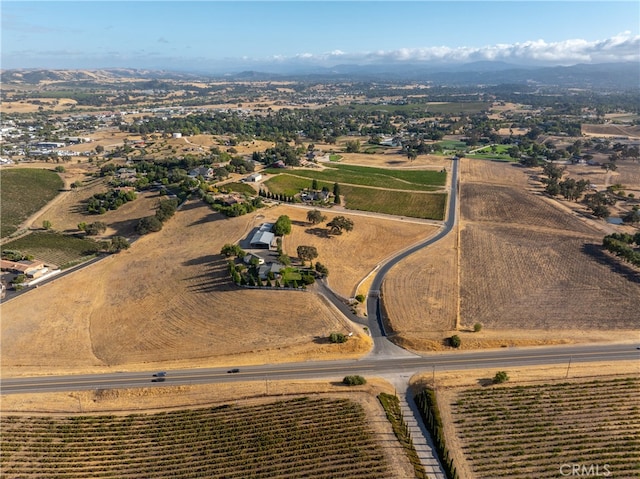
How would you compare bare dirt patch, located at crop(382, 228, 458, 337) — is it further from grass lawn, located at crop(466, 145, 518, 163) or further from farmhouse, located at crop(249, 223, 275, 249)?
grass lawn, located at crop(466, 145, 518, 163)

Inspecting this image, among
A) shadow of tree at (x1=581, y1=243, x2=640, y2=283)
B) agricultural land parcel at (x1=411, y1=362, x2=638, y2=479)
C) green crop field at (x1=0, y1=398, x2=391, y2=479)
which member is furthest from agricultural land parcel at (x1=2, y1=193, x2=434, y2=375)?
shadow of tree at (x1=581, y1=243, x2=640, y2=283)

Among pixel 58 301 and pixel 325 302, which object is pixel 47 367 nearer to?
pixel 58 301

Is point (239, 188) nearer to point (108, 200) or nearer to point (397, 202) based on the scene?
point (108, 200)

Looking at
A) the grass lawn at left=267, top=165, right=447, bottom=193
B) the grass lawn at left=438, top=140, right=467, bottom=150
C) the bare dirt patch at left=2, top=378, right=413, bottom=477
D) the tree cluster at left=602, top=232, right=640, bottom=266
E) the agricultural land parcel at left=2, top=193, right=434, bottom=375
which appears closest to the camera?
the bare dirt patch at left=2, top=378, right=413, bottom=477

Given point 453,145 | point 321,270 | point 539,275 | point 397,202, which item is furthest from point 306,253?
point 453,145

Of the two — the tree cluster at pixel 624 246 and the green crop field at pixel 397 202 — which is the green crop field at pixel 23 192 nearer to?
the green crop field at pixel 397 202

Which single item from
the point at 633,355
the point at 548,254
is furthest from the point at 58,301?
the point at 548,254
